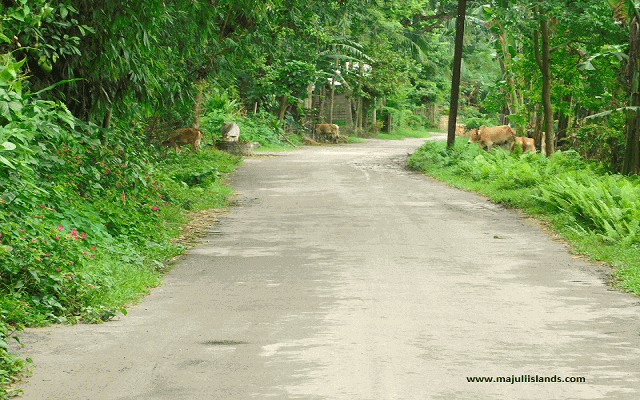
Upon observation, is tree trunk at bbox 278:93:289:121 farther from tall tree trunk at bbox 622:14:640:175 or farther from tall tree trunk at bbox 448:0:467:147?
tall tree trunk at bbox 622:14:640:175

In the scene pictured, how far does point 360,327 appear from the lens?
7281mm

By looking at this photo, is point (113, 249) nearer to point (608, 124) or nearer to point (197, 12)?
point (197, 12)

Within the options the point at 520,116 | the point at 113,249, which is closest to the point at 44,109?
the point at 113,249

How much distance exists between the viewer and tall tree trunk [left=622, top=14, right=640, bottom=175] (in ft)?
58.3

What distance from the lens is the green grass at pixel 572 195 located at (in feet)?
38.5

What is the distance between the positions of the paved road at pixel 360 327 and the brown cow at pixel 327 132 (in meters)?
34.0

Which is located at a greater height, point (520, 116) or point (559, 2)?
point (559, 2)

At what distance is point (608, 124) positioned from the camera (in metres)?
21.5

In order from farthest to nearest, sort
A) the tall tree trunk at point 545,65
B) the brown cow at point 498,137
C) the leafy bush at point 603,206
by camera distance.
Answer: the brown cow at point 498,137, the tall tree trunk at point 545,65, the leafy bush at point 603,206

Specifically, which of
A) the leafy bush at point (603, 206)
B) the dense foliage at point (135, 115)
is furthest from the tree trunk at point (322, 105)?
the leafy bush at point (603, 206)

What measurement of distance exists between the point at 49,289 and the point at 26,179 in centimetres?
112

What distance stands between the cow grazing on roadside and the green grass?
379 inches

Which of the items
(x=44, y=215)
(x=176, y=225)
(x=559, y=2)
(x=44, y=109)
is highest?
(x=559, y=2)

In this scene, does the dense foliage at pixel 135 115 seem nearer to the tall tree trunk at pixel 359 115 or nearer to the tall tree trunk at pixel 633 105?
the tall tree trunk at pixel 633 105
